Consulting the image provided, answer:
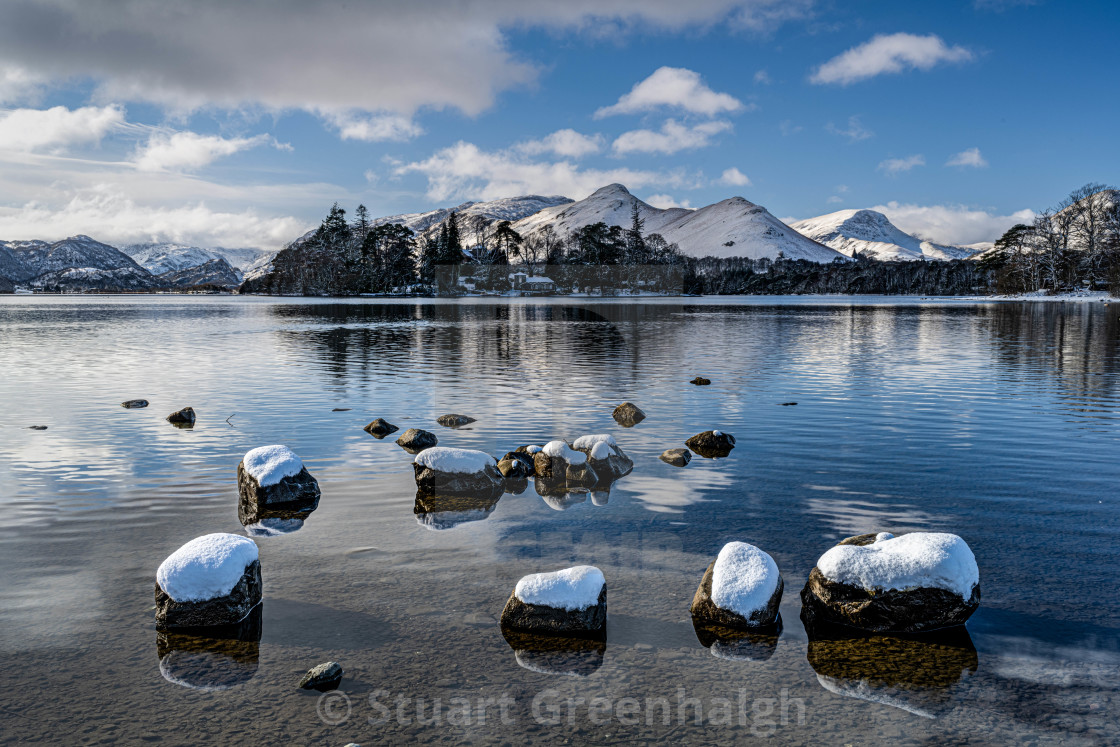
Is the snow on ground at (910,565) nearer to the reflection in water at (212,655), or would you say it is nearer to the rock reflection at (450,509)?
the rock reflection at (450,509)

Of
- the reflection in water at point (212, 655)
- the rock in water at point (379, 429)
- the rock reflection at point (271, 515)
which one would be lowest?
the reflection in water at point (212, 655)

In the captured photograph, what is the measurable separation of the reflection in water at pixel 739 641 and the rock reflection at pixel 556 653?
4.97ft

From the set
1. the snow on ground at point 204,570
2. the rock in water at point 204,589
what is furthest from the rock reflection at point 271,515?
the rock in water at point 204,589

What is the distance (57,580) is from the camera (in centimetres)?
1188

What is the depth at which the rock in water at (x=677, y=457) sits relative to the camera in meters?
20.1

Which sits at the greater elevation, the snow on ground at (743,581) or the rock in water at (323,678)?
the snow on ground at (743,581)

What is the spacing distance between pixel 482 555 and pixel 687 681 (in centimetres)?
527

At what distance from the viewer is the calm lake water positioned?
27.0ft

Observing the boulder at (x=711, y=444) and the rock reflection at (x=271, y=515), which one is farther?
the boulder at (x=711, y=444)

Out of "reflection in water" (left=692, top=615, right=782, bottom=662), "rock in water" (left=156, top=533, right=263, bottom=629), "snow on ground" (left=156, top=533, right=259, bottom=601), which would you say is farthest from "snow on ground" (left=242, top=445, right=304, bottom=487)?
"reflection in water" (left=692, top=615, right=782, bottom=662)

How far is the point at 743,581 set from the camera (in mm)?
10422

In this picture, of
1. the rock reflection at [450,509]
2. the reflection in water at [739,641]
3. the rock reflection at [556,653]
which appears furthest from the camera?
the rock reflection at [450,509]

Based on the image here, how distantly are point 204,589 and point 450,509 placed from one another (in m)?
6.28

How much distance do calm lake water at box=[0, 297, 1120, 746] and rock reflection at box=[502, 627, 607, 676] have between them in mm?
49
